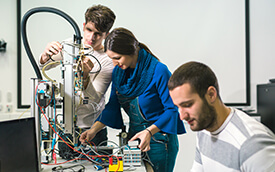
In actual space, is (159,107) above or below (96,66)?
below

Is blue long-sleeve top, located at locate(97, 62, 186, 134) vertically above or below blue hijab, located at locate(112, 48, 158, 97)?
below

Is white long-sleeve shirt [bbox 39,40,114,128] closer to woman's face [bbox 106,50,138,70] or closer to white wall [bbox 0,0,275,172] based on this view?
woman's face [bbox 106,50,138,70]

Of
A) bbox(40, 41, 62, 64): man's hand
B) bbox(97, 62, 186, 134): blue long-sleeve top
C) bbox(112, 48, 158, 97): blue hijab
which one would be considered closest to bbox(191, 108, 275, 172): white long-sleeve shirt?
bbox(97, 62, 186, 134): blue long-sleeve top

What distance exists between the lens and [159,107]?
151cm

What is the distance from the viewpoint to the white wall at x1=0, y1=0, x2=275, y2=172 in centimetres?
262

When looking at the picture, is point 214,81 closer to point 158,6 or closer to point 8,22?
point 158,6

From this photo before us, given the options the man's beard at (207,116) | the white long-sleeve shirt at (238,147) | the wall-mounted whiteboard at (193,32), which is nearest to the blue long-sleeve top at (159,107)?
the white long-sleeve shirt at (238,147)

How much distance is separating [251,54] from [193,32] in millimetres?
720

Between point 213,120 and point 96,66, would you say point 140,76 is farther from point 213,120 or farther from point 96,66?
point 213,120

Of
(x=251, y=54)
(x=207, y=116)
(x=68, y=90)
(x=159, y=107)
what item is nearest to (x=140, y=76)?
(x=159, y=107)

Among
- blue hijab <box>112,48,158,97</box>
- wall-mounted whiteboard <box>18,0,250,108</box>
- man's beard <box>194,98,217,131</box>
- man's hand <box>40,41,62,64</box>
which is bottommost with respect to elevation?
man's beard <box>194,98,217,131</box>

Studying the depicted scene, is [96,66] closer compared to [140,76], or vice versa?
[140,76]

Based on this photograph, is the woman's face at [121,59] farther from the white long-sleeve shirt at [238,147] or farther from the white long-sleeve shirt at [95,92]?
the white long-sleeve shirt at [238,147]

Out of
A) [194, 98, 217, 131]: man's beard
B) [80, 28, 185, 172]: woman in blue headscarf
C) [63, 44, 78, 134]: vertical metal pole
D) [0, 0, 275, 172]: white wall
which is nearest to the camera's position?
[194, 98, 217, 131]: man's beard
